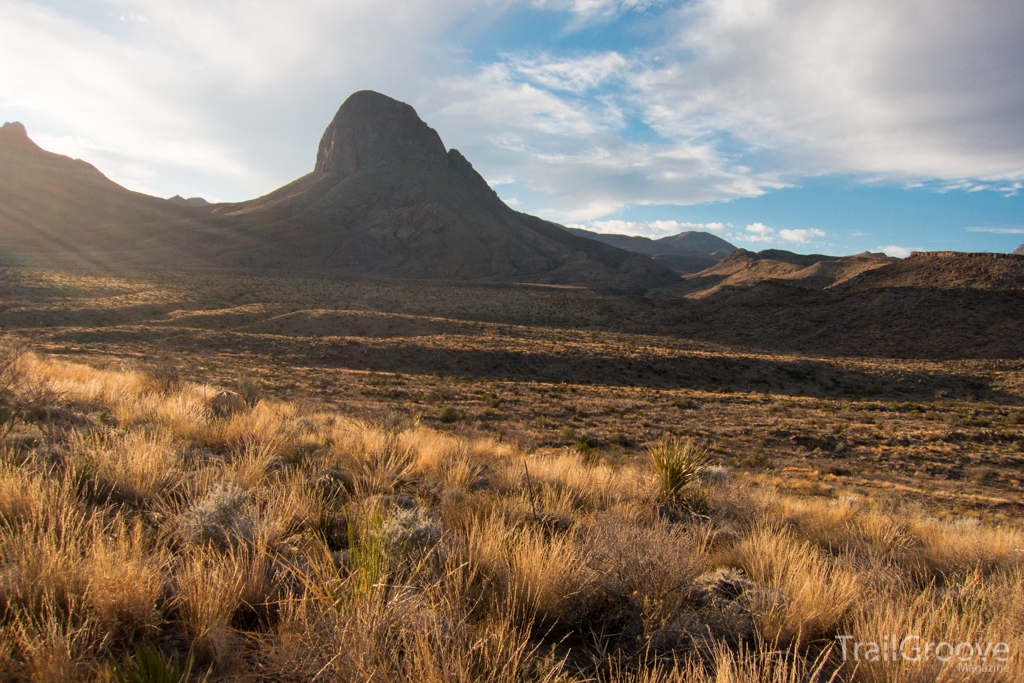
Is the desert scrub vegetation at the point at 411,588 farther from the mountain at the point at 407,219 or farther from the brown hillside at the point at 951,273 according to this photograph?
the mountain at the point at 407,219

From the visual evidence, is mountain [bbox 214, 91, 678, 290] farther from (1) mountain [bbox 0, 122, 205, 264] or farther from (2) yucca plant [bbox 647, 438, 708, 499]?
(2) yucca plant [bbox 647, 438, 708, 499]

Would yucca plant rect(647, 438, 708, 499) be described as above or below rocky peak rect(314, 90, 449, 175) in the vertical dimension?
below

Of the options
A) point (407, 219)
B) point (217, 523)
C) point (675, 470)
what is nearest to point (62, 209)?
point (407, 219)

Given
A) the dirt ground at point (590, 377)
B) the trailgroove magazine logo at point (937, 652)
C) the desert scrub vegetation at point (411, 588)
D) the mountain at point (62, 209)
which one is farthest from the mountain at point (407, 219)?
the trailgroove magazine logo at point (937, 652)

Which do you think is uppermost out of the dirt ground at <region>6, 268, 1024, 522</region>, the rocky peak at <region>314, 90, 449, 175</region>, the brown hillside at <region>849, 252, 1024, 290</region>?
the rocky peak at <region>314, 90, 449, 175</region>

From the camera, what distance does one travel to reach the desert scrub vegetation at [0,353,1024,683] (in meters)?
2.17

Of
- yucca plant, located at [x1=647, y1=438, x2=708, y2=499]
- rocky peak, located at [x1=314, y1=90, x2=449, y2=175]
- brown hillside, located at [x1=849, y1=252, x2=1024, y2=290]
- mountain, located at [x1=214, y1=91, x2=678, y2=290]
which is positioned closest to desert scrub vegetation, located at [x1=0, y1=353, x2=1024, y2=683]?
yucca plant, located at [x1=647, y1=438, x2=708, y2=499]

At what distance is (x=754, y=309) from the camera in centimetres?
5656

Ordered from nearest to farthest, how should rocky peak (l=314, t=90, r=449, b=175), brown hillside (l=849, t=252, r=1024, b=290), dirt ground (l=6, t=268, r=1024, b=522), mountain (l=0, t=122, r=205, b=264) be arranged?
1. dirt ground (l=6, t=268, r=1024, b=522)
2. brown hillside (l=849, t=252, r=1024, b=290)
3. mountain (l=0, t=122, r=205, b=264)
4. rocky peak (l=314, t=90, r=449, b=175)

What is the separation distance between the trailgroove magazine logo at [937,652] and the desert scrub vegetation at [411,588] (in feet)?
0.15

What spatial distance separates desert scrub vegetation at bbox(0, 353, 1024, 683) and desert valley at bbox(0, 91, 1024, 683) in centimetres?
2

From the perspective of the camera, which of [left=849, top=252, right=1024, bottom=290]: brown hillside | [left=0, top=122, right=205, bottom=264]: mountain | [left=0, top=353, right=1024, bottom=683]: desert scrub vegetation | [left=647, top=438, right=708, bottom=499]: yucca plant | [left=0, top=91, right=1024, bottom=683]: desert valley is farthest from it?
[left=0, top=122, right=205, bottom=264]: mountain

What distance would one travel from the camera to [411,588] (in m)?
2.52

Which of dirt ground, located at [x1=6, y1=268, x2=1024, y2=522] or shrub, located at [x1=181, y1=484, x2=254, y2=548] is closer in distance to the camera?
shrub, located at [x1=181, y1=484, x2=254, y2=548]
